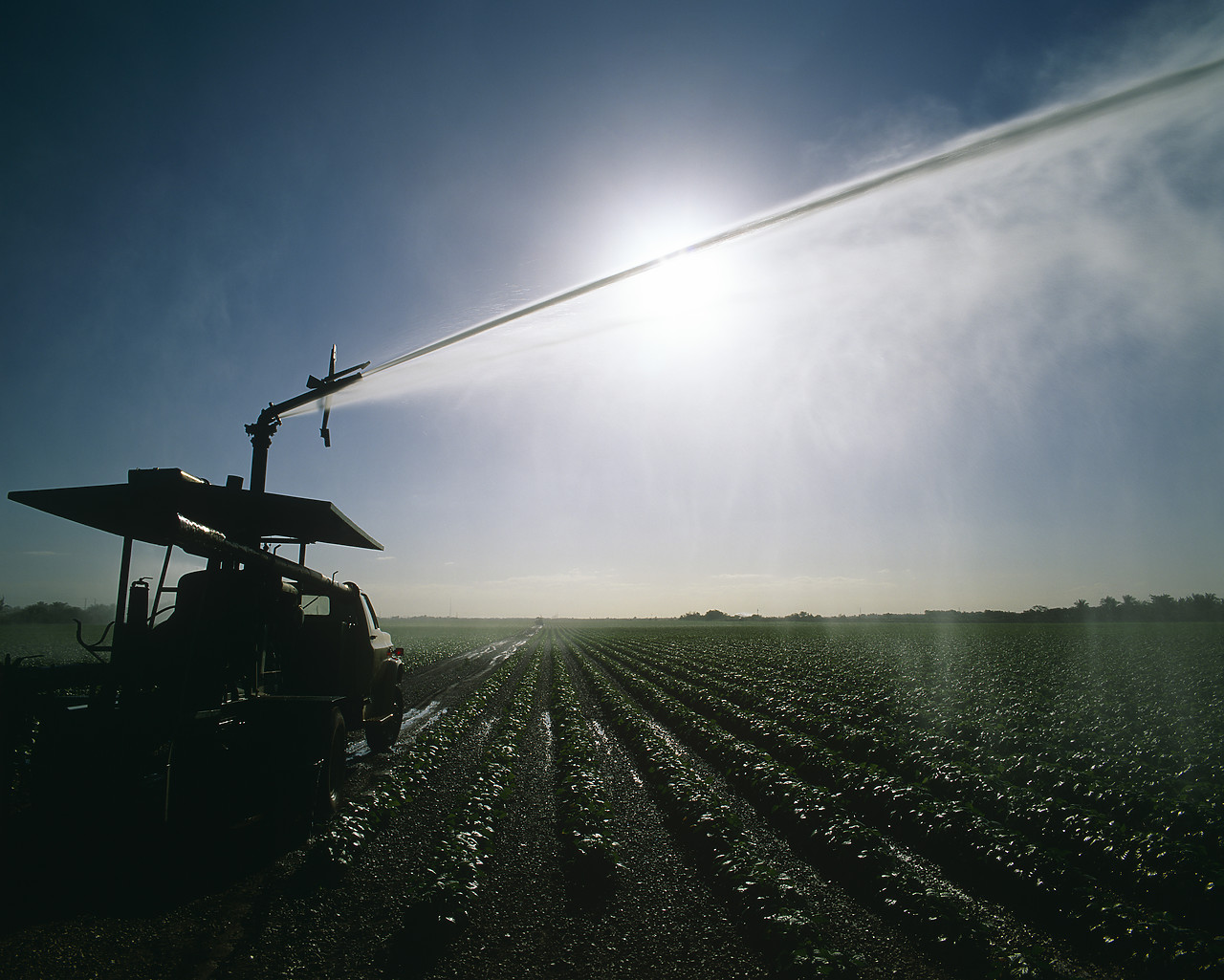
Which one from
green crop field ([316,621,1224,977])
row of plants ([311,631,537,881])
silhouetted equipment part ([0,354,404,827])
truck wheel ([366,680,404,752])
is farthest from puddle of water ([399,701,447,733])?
silhouetted equipment part ([0,354,404,827])

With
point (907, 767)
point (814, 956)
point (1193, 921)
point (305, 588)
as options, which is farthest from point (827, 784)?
point (305, 588)

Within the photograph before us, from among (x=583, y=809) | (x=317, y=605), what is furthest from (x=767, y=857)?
(x=317, y=605)

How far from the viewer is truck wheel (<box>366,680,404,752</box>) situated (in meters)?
11.5

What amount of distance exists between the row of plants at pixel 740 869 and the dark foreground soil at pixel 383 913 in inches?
6.7

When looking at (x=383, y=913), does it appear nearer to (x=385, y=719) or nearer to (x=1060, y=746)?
(x=385, y=719)

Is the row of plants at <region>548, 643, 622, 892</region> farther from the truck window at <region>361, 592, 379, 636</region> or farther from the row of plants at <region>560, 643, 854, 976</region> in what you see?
the truck window at <region>361, 592, 379, 636</region>

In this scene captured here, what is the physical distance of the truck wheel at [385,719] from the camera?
11.5 m

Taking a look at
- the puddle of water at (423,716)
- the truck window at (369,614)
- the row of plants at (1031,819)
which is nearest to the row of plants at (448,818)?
the puddle of water at (423,716)

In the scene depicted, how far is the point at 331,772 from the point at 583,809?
372 cm

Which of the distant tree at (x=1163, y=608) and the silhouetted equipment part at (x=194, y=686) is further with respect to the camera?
the distant tree at (x=1163, y=608)

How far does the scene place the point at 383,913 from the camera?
541 centimetres

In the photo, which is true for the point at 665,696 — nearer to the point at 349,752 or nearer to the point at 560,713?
the point at 560,713

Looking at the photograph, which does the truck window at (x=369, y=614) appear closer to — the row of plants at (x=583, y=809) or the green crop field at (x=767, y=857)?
the green crop field at (x=767, y=857)

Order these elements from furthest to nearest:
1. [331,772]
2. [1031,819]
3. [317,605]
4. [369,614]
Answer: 1. [369,614]
2. [317,605]
3. [331,772]
4. [1031,819]
